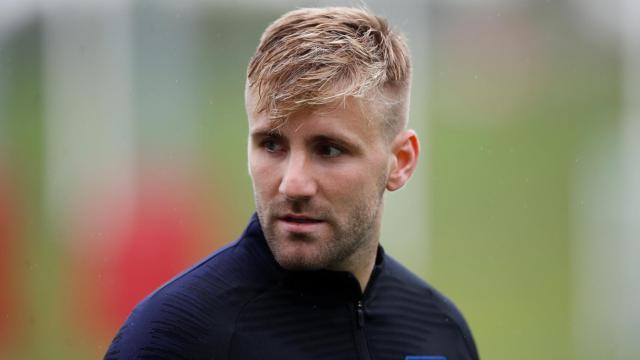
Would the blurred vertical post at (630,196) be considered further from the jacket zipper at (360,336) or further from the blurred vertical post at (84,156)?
the jacket zipper at (360,336)

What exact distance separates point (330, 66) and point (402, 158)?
320 millimetres

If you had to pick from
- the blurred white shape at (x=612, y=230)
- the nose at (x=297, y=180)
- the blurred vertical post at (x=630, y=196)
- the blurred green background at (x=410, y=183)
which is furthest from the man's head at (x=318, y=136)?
the blurred white shape at (x=612, y=230)

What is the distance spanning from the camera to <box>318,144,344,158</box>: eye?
2184mm

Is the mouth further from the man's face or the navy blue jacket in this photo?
the navy blue jacket

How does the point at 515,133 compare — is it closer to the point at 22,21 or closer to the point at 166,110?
the point at 166,110

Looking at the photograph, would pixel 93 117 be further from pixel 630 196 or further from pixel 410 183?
pixel 630 196

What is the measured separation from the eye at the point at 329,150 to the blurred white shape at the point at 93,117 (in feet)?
40.7

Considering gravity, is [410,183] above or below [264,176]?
below

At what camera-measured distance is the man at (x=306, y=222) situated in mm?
2123

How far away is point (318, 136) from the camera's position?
216cm

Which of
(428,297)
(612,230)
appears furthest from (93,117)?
(428,297)

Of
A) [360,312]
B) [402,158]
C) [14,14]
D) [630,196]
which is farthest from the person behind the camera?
[630,196]

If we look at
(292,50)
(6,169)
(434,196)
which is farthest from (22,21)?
(292,50)

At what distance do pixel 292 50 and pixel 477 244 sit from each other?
1592 cm
